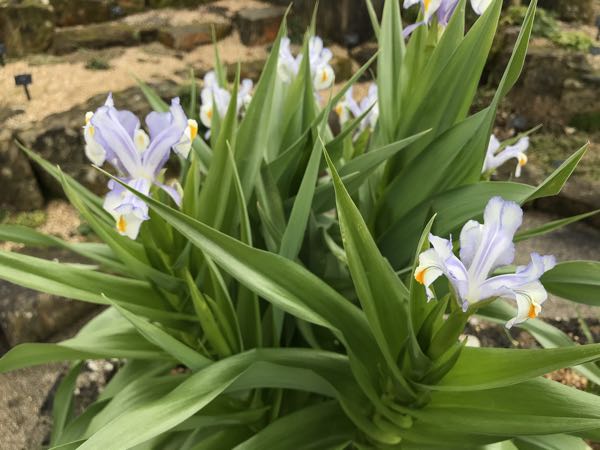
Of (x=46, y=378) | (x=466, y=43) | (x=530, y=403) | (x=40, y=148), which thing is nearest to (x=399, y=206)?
(x=466, y=43)

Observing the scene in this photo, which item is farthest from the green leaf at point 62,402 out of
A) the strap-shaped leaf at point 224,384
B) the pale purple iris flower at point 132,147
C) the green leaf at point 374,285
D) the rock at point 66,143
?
the rock at point 66,143

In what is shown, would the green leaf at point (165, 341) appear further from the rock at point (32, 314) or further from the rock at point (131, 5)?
the rock at point (131, 5)

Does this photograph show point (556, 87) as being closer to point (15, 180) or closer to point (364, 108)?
point (364, 108)

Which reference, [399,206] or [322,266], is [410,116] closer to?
[399,206]

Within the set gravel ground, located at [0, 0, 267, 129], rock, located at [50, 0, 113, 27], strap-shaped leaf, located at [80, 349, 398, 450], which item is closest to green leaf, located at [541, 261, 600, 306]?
strap-shaped leaf, located at [80, 349, 398, 450]

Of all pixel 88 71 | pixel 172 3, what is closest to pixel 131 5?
pixel 172 3

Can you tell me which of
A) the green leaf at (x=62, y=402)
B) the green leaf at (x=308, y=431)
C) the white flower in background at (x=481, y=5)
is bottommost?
the green leaf at (x=62, y=402)
